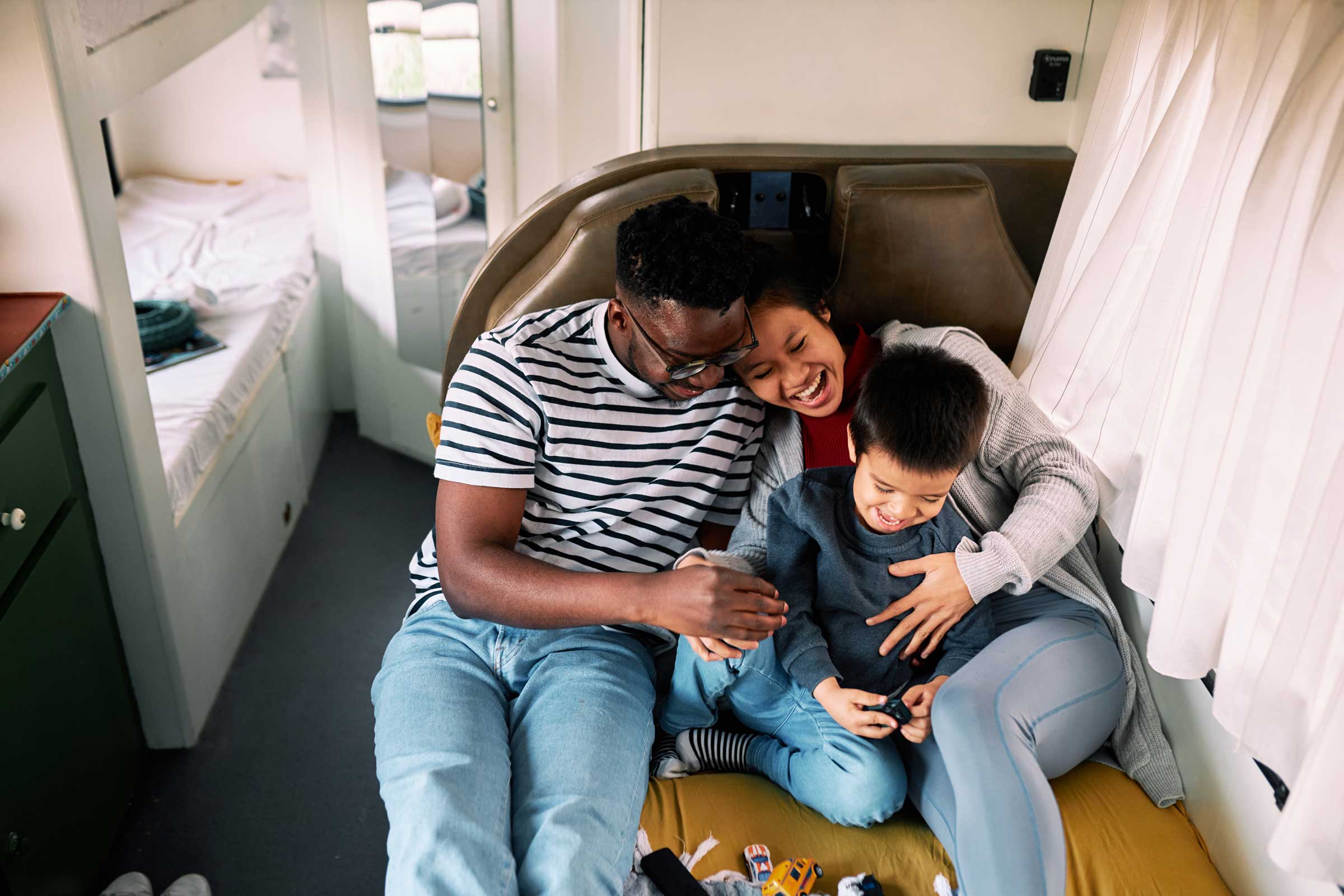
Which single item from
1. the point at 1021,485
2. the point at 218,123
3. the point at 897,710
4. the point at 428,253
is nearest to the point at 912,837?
the point at 897,710

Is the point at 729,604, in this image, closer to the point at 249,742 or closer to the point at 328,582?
the point at 249,742

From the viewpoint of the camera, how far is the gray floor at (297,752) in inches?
73.7

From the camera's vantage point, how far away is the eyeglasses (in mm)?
1499

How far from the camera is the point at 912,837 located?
154 cm

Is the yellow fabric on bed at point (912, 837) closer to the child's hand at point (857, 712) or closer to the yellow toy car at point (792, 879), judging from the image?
the yellow toy car at point (792, 879)

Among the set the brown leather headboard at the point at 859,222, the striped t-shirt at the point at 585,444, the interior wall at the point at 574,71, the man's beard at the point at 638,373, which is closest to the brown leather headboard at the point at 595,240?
the brown leather headboard at the point at 859,222

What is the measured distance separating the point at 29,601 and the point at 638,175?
4.16ft

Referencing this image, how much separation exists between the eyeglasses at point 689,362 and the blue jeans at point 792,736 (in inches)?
16.8

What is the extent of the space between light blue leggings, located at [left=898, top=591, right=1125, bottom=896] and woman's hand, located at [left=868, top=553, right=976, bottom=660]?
0.07 meters

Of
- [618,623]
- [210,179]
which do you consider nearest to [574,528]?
[618,623]

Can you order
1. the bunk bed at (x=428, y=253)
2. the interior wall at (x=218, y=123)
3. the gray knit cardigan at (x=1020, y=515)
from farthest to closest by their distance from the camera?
1. the interior wall at (x=218, y=123)
2. the bunk bed at (x=428, y=253)
3. the gray knit cardigan at (x=1020, y=515)

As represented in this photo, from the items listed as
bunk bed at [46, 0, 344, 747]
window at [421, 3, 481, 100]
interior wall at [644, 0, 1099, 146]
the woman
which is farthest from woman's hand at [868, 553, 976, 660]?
window at [421, 3, 481, 100]

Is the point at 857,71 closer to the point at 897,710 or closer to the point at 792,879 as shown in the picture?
the point at 897,710

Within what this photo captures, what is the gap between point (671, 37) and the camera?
80.3 inches
